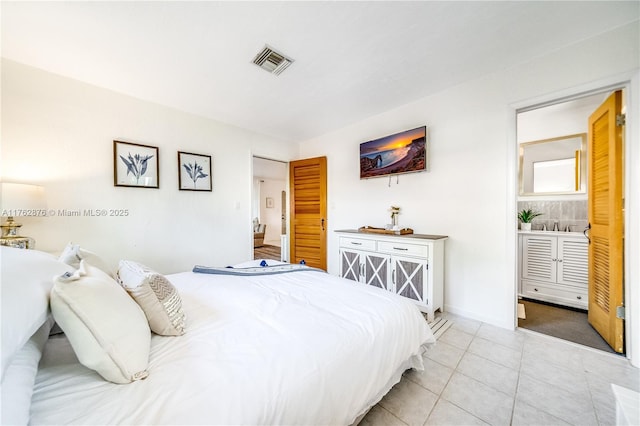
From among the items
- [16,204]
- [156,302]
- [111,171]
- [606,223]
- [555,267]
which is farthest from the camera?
[555,267]

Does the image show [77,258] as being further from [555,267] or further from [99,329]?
[555,267]

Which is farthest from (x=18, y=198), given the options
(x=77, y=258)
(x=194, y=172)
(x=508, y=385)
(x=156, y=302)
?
(x=508, y=385)

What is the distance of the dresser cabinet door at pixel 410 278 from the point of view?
2.41m

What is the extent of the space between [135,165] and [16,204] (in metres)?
1.02

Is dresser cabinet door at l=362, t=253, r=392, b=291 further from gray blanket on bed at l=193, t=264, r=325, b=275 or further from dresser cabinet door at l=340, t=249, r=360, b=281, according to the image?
gray blanket on bed at l=193, t=264, r=325, b=275

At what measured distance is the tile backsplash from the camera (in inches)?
114

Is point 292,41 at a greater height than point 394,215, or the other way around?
point 292,41

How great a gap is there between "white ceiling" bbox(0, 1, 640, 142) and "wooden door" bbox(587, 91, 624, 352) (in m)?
0.79

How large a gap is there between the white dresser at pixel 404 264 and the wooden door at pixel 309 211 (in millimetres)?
979

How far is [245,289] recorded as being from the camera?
1.58 meters

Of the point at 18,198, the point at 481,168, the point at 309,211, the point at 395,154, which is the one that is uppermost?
the point at 395,154

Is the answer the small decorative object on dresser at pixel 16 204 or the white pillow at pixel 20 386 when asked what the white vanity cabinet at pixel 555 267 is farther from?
the small decorative object on dresser at pixel 16 204

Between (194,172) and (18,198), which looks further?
(194,172)

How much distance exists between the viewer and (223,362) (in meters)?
0.83
